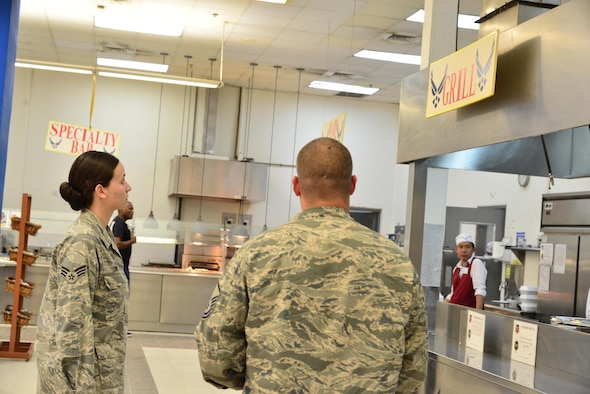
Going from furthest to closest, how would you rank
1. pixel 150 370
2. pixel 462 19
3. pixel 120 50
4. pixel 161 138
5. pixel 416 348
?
1. pixel 161 138
2. pixel 120 50
3. pixel 462 19
4. pixel 150 370
5. pixel 416 348

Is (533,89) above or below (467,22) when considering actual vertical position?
below

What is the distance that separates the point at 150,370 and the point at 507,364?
14.8ft

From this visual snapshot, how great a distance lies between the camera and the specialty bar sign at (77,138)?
34.7ft

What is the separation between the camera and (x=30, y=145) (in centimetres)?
1312

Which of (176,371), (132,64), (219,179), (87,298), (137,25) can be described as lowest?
(176,371)

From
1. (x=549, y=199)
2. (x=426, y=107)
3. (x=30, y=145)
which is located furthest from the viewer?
(x=30, y=145)

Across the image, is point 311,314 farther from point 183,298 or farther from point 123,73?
point 183,298

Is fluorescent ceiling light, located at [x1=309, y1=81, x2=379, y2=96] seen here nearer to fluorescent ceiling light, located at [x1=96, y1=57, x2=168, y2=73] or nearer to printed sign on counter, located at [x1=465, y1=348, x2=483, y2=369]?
fluorescent ceiling light, located at [x1=96, y1=57, x2=168, y2=73]

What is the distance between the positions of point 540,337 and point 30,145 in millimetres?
10948

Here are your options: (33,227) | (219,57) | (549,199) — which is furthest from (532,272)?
(33,227)

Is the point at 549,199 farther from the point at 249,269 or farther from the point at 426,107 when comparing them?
the point at 249,269

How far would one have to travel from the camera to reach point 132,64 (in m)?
12.3

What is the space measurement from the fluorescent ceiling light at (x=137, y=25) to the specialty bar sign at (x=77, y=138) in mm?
1421

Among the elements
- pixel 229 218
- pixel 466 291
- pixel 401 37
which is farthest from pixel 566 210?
pixel 229 218
